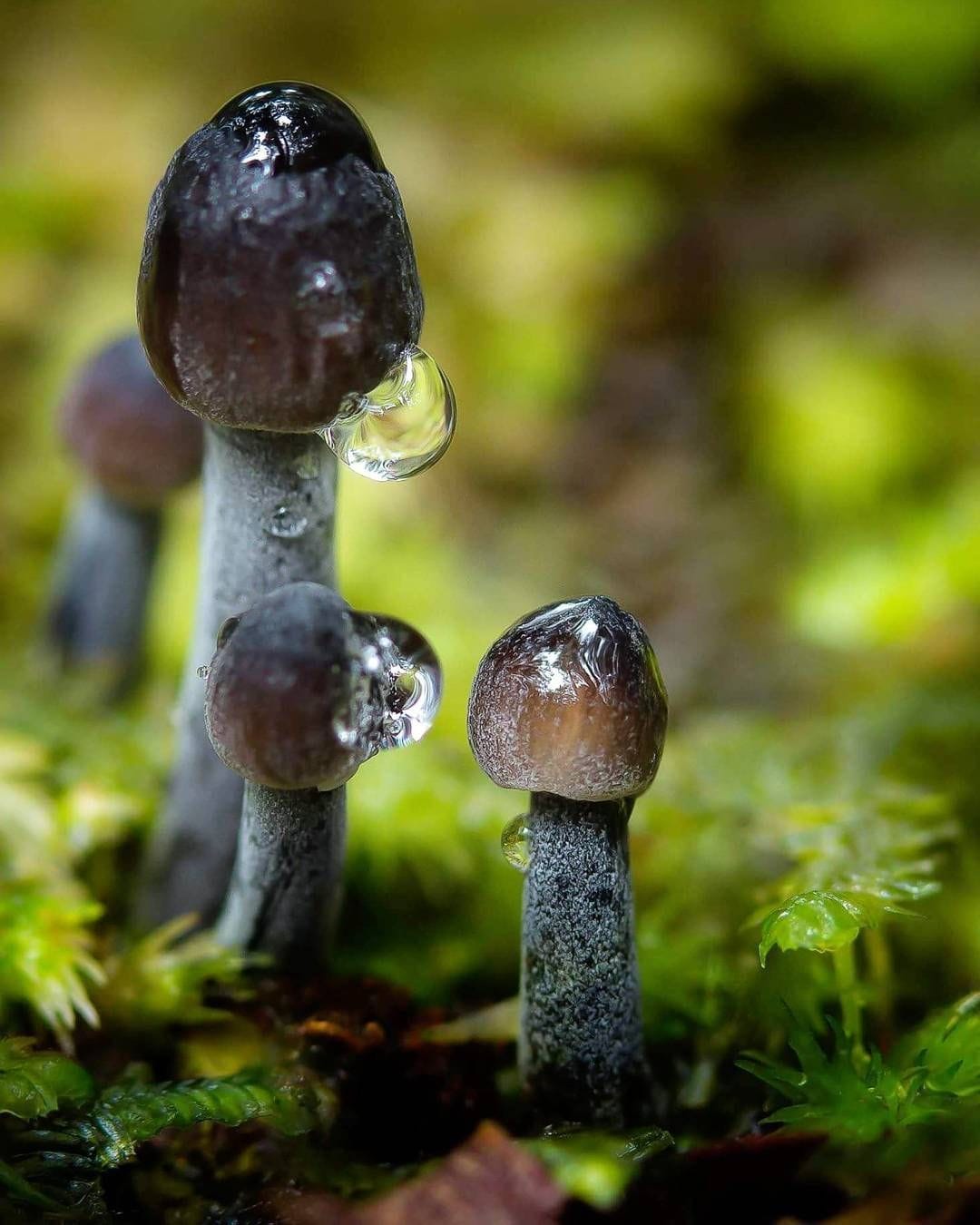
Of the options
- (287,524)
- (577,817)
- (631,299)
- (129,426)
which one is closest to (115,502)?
(129,426)

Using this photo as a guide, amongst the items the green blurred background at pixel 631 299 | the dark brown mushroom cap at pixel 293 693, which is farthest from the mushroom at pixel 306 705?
the green blurred background at pixel 631 299

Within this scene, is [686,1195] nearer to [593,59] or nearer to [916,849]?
[916,849]

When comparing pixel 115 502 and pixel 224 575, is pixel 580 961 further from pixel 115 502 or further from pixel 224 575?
pixel 115 502

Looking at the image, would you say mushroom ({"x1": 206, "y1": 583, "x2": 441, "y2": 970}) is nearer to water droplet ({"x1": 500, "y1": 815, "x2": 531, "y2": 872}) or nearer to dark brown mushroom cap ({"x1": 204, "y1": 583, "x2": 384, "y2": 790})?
dark brown mushroom cap ({"x1": 204, "y1": 583, "x2": 384, "y2": 790})

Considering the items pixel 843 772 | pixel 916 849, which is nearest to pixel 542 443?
pixel 843 772

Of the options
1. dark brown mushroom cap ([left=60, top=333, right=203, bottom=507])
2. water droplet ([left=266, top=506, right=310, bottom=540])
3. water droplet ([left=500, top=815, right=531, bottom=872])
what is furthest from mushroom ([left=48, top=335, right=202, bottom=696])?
water droplet ([left=500, top=815, right=531, bottom=872])

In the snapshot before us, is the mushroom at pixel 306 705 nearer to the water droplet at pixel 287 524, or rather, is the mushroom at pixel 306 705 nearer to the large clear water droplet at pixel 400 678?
the large clear water droplet at pixel 400 678
